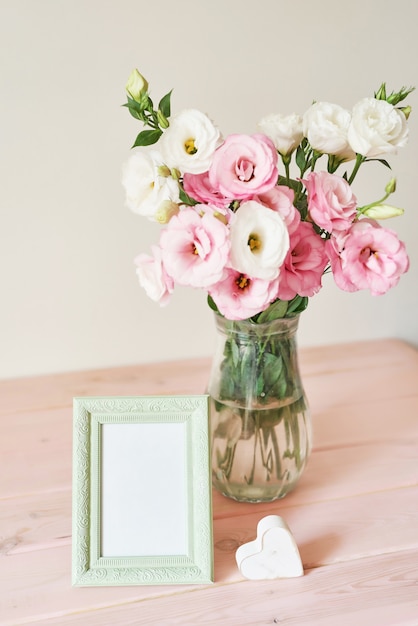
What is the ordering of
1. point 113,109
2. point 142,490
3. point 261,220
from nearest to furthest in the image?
point 261,220
point 142,490
point 113,109

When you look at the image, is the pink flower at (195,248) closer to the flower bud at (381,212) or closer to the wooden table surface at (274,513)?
the flower bud at (381,212)

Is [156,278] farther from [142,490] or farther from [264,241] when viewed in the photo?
[142,490]

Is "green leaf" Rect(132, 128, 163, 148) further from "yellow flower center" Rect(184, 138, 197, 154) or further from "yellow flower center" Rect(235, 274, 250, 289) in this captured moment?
"yellow flower center" Rect(235, 274, 250, 289)

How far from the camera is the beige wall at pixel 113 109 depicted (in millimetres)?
1141

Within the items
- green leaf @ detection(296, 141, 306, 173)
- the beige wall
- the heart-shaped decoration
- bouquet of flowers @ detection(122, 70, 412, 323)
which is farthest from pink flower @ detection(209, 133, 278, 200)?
the beige wall

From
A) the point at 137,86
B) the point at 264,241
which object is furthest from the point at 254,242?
the point at 137,86

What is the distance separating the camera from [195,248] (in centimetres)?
73

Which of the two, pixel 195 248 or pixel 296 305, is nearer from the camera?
pixel 195 248

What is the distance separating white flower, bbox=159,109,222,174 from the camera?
728mm

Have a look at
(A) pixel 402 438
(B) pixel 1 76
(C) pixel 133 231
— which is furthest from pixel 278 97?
(A) pixel 402 438

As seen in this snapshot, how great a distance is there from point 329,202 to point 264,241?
101 mm

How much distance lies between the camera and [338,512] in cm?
93

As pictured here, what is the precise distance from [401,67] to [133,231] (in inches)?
24.0

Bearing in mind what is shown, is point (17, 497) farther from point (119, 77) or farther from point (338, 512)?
point (119, 77)
